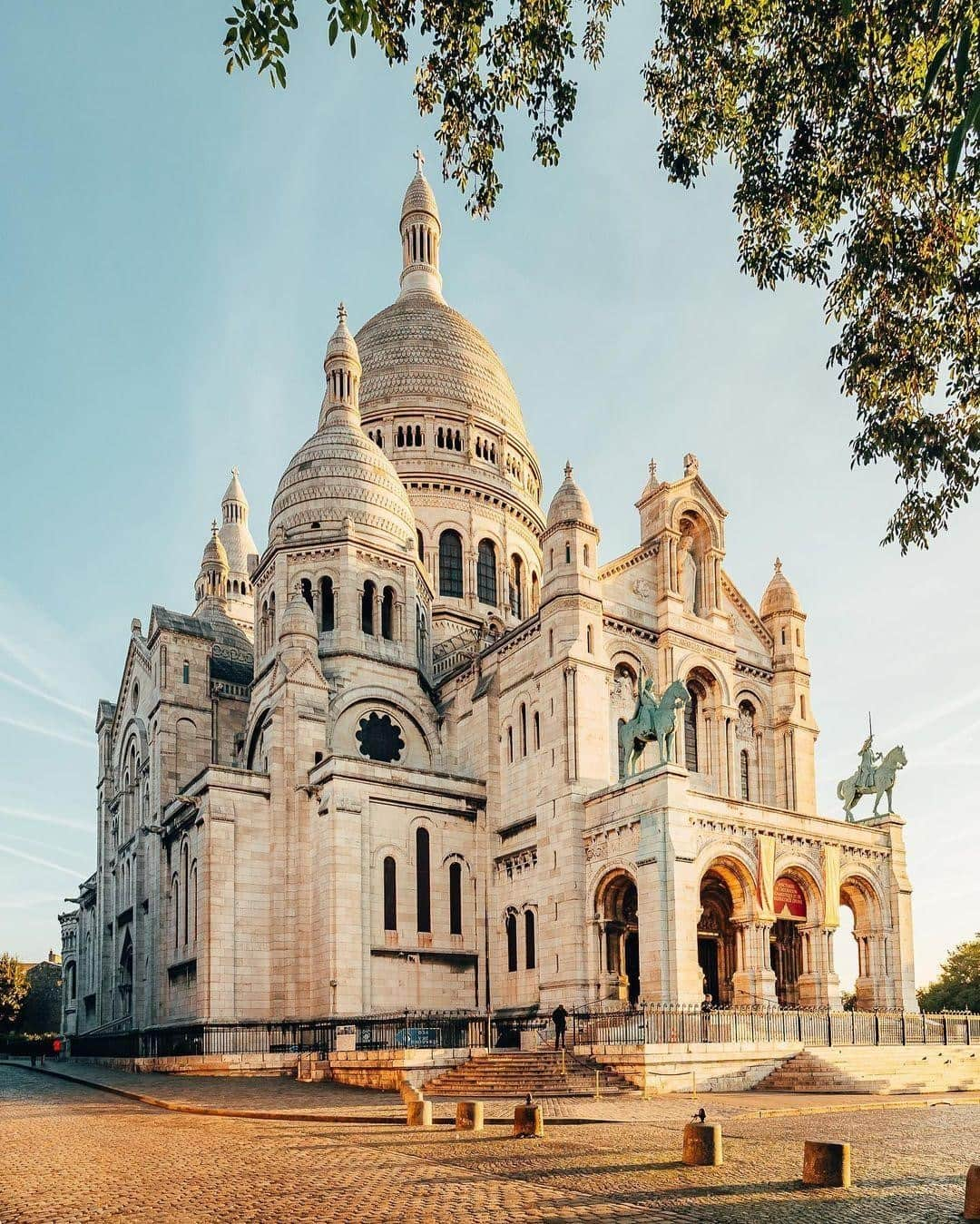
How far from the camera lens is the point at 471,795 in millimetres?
44719

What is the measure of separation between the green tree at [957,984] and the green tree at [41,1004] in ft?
218

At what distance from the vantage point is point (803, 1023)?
33.1 m

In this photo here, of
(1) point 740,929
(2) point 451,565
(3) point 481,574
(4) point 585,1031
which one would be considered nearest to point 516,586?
(3) point 481,574

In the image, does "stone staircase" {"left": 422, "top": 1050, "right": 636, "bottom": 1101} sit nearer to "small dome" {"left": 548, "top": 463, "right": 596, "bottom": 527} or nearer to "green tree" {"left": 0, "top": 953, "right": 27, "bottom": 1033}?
"small dome" {"left": 548, "top": 463, "right": 596, "bottom": 527}

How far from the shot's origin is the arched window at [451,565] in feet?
199

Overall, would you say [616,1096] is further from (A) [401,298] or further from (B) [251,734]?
(A) [401,298]

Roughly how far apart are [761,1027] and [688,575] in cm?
1970

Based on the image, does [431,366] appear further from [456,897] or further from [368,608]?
[456,897]

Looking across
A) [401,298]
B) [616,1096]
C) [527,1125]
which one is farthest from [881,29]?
[401,298]

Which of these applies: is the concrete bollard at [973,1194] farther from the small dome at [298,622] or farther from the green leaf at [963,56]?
the small dome at [298,622]

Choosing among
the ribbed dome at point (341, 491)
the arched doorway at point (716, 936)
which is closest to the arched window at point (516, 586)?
the ribbed dome at point (341, 491)

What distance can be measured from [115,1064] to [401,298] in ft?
150

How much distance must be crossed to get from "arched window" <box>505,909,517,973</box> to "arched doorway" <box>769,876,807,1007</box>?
9195 millimetres

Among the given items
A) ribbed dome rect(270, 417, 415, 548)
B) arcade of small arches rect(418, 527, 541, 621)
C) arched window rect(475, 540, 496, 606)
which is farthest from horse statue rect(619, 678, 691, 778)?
arched window rect(475, 540, 496, 606)
